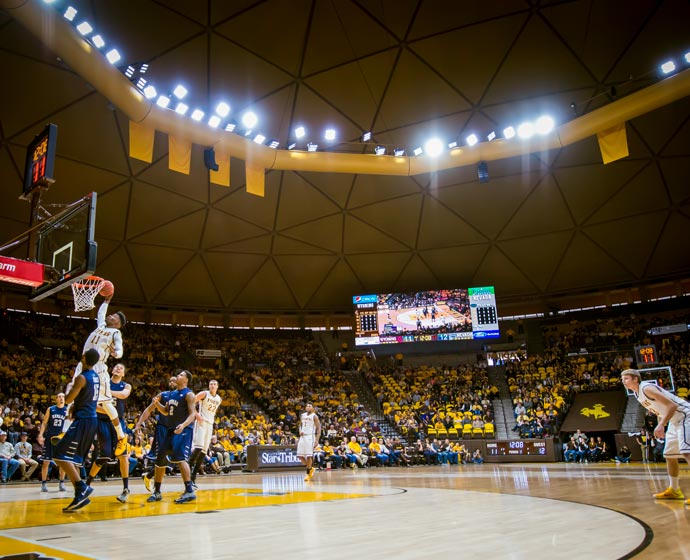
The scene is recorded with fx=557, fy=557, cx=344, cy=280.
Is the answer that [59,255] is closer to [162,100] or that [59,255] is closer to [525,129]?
[162,100]

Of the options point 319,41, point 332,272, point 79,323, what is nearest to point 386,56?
point 319,41

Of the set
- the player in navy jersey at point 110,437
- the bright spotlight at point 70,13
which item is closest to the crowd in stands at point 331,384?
the player in navy jersey at point 110,437

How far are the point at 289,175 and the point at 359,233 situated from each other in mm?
5490

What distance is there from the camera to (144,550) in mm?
4391

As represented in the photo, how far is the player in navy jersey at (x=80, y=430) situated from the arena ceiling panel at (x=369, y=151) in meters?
13.8

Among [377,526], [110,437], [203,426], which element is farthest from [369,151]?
[377,526]

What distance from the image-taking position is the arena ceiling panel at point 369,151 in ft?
61.2

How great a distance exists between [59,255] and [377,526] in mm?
10719

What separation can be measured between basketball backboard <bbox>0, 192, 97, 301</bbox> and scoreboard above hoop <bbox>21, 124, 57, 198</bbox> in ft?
2.75

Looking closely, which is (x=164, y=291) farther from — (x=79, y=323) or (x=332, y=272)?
(x=332, y=272)

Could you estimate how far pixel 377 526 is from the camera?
5578 millimetres

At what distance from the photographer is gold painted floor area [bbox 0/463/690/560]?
4.19 meters

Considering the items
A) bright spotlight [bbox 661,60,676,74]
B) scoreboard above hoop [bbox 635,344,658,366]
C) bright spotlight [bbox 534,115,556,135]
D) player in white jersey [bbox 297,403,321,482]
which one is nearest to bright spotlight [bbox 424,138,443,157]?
bright spotlight [bbox 534,115,556,135]

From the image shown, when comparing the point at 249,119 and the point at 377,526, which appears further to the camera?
the point at 249,119
